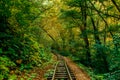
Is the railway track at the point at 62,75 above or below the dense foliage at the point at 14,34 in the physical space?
below

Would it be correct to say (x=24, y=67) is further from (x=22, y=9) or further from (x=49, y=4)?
(x=49, y=4)

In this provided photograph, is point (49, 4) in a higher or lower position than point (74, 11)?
higher

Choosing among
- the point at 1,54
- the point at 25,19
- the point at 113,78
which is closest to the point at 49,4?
the point at 25,19

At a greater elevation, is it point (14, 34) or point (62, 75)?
point (14, 34)

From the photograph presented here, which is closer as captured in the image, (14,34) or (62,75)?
(62,75)

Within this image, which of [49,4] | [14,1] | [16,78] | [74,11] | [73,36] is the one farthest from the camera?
[73,36]

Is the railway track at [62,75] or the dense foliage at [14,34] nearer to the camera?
the railway track at [62,75]

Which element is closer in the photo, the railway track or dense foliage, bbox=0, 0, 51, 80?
the railway track

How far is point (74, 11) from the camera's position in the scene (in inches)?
1123

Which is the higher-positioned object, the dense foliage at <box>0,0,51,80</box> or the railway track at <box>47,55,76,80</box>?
the dense foliage at <box>0,0,51,80</box>

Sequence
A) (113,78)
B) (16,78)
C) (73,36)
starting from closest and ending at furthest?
(113,78) < (16,78) < (73,36)

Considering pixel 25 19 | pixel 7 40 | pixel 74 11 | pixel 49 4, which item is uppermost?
pixel 49 4

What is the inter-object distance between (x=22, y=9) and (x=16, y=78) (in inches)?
214

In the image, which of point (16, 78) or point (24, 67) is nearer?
point (16, 78)
